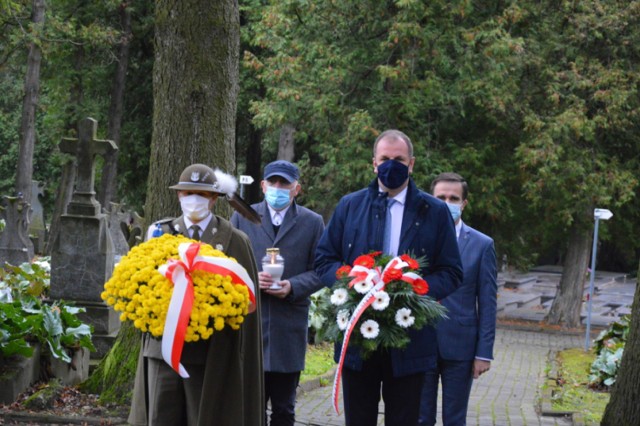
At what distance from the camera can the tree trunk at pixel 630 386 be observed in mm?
8422

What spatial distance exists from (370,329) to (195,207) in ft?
4.17

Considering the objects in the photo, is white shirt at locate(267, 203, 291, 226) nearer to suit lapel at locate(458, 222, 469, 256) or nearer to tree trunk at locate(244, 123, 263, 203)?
suit lapel at locate(458, 222, 469, 256)

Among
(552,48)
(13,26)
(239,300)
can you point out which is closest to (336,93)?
(552,48)

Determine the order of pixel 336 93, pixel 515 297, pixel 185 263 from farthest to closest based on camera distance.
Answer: pixel 515 297, pixel 336 93, pixel 185 263

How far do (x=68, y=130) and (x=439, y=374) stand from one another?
2916 cm

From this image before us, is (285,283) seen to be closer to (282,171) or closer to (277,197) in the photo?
Answer: (277,197)

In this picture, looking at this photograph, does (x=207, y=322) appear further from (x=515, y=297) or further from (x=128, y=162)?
(x=515, y=297)

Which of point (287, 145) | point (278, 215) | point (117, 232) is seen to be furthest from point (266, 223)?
point (287, 145)

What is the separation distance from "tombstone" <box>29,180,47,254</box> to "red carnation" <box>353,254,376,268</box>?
26343 mm

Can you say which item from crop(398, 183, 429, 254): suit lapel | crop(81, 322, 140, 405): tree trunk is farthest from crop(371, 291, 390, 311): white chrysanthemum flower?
crop(81, 322, 140, 405): tree trunk

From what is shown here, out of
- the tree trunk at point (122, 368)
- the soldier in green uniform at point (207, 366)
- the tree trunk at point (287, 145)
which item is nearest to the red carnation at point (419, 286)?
the soldier in green uniform at point (207, 366)

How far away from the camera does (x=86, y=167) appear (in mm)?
12695

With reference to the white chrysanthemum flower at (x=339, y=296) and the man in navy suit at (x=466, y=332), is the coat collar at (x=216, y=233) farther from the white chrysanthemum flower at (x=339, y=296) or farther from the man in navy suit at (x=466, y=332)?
the man in navy suit at (x=466, y=332)

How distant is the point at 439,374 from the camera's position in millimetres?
7348
